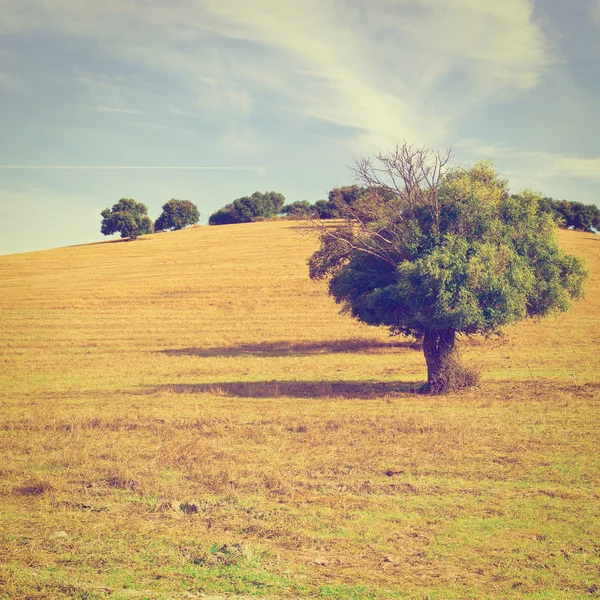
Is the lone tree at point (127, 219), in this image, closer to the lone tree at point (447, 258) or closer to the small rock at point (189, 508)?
the lone tree at point (447, 258)

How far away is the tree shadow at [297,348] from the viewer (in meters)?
34.7

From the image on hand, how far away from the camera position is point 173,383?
25422 millimetres

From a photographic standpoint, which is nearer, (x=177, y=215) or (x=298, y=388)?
(x=298, y=388)

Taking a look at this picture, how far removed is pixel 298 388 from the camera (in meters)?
23.8

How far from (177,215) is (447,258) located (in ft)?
376

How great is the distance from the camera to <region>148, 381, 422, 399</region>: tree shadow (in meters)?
22.3

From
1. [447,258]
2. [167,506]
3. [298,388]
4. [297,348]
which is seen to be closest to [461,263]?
[447,258]

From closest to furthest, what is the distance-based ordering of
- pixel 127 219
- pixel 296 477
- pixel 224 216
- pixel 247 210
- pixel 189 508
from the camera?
pixel 189 508, pixel 296 477, pixel 127 219, pixel 247 210, pixel 224 216

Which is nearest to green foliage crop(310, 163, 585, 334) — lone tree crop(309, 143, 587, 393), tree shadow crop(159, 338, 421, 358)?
lone tree crop(309, 143, 587, 393)

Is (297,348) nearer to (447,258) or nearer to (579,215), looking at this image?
(447,258)

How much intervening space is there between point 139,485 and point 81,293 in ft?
159

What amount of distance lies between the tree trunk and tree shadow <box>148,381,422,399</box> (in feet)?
2.72

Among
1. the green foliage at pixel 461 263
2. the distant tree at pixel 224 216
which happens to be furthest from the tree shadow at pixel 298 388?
the distant tree at pixel 224 216

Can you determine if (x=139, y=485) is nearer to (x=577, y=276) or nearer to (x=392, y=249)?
(x=392, y=249)
